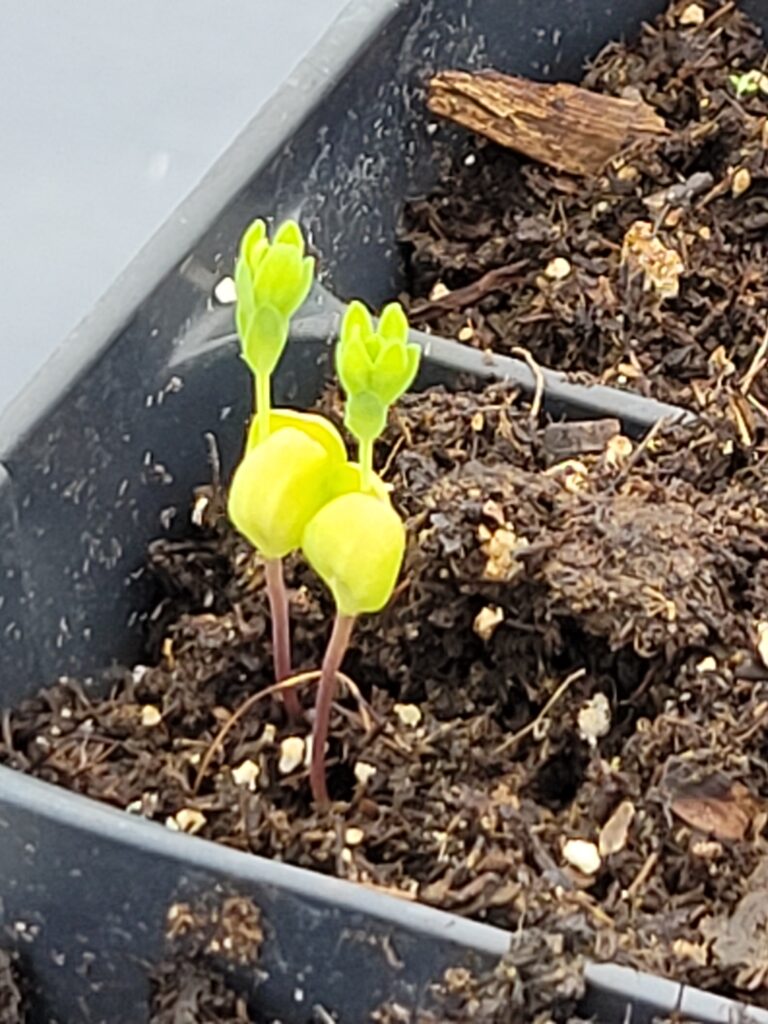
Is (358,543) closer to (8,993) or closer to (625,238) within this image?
(8,993)

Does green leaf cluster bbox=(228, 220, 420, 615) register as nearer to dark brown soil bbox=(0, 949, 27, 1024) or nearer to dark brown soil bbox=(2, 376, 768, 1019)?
dark brown soil bbox=(2, 376, 768, 1019)

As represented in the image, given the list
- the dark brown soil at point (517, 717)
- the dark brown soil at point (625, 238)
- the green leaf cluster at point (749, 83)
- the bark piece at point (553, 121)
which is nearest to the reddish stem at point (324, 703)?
the dark brown soil at point (517, 717)

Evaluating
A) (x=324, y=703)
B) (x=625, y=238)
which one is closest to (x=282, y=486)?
→ (x=324, y=703)

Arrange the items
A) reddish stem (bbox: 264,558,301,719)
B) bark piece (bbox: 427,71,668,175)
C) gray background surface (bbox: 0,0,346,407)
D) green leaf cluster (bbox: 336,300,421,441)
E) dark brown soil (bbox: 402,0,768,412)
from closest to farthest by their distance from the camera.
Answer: green leaf cluster (bbox: 336,300,421,441), reddish stem (bbox: 264,558,301,719), dark brown soil (bbox: 402,0,768,412), bark piece (bbox: 427,71,668,175), gray background surface (bbox: 0,0,346,407)

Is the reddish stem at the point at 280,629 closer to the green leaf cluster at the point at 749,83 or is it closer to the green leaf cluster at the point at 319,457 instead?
the green leaf cluster at the point at 319,457

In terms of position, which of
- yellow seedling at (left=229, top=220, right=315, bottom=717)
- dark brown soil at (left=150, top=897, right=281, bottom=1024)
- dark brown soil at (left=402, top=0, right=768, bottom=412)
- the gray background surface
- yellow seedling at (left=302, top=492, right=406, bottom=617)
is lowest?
the gray background surface

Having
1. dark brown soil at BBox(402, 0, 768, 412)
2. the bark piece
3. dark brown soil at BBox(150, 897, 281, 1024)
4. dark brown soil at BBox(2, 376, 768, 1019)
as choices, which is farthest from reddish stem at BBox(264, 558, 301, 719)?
the bark piece

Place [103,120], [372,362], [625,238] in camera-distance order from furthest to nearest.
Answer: [103,120]
[625,238]
[372,362]

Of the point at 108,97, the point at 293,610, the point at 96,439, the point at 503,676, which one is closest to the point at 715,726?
the point at 503,676
